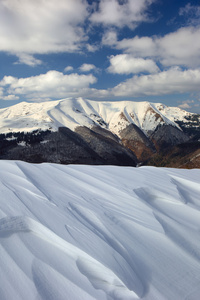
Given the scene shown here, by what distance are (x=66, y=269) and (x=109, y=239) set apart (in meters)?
1.25

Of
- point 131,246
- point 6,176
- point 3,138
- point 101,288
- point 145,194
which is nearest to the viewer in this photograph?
point 101,288

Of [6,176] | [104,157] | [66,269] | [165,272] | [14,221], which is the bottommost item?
[104,157]

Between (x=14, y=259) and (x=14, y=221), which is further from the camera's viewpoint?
(x=14, y=221)

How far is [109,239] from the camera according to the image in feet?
13.3

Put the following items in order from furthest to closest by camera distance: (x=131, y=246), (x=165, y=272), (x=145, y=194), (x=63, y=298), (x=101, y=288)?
(x=145, y=194), (x=131, y=246), (x=165, y=272), (x=101, y=288), (x=63, y=298)

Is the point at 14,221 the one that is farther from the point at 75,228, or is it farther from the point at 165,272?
the point at 165,272

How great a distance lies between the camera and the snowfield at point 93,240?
9.57 ft

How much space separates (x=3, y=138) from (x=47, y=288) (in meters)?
153

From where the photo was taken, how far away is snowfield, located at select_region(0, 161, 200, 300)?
9.57 ft

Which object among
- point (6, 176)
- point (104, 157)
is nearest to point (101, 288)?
point (6, 176)

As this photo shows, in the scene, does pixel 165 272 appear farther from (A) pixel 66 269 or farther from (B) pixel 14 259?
(B) pixel 14 259

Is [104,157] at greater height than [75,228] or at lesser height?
lesser

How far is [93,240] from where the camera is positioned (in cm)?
388

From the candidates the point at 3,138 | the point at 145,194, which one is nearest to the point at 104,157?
the point at 3,138
